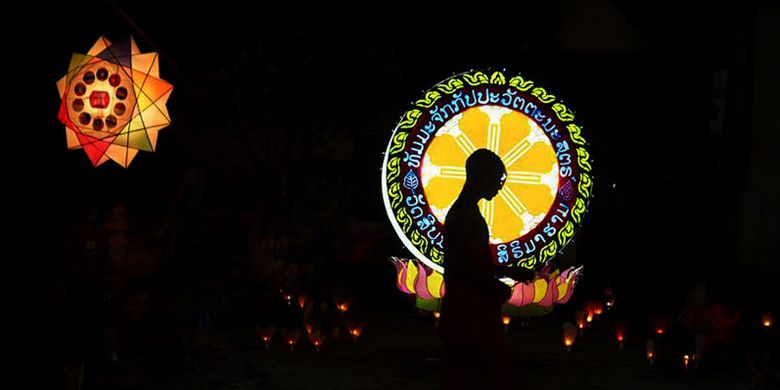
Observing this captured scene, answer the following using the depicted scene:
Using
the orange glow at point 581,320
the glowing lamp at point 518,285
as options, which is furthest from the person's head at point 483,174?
the orange glow at point 581,320

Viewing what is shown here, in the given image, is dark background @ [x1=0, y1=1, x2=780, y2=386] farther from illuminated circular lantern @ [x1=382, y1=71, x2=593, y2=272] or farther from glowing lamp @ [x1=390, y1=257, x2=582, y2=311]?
illuminated circular lantern @ [x1=382, y1=71, x2=593, y2=272]

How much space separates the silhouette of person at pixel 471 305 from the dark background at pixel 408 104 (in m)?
7.88

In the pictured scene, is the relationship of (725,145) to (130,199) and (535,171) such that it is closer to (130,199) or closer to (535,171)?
(535,171)

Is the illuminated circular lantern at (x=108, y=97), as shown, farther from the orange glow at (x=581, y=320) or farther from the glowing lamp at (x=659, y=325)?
the glowing lamp at (x=659, y=325)

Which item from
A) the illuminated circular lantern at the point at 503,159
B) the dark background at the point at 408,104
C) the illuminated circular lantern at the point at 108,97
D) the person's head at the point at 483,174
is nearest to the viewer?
the person's head at the point at 483,174

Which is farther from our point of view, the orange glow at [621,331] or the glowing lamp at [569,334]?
the orange glow at [621,331]

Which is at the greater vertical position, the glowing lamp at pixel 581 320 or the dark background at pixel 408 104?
the dark background at pixel 408 104

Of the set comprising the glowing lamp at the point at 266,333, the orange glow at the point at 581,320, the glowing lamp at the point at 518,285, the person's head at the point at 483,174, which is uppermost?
the person's head at the point at 483,174

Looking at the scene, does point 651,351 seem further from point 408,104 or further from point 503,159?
point 408,104

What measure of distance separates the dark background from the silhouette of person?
7883 mm

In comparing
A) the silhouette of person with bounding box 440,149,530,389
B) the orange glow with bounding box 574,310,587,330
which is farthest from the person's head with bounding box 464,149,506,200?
the orange glow with bounding box 574,310,587,330

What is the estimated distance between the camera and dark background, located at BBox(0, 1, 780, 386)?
16.1 meters

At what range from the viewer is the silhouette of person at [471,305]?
630 centimetres

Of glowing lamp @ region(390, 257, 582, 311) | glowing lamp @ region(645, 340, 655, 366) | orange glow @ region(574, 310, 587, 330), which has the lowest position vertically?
glowing lamp @ region(645, 340, 655, 366)
